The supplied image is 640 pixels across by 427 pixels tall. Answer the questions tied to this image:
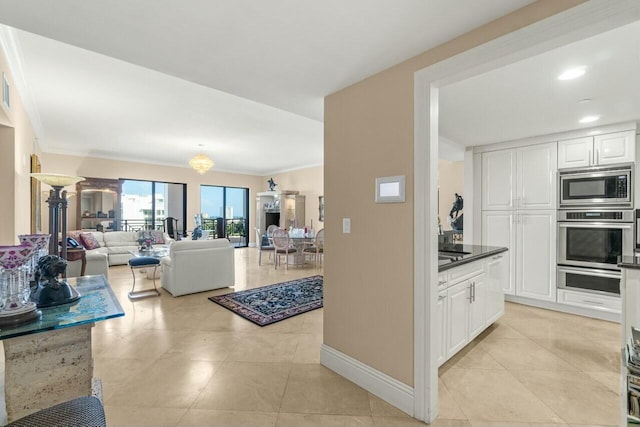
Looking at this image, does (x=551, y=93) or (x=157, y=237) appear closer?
(x=551, y=93)

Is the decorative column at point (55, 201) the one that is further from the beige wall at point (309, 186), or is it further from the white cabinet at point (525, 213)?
the beige wall at point (309, 186)

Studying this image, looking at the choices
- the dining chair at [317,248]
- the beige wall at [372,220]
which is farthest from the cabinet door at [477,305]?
the dining chair at [317,248]

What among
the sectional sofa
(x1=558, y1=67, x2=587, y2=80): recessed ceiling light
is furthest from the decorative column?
the sectional sofa

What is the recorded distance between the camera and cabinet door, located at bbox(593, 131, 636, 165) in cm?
324

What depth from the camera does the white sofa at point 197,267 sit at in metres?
4.30

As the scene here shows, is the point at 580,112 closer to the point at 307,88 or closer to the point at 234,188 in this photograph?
the point at 307,88

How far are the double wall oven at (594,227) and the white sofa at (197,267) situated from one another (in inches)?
192

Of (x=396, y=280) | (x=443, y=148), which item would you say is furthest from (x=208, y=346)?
(x=443, y=148)

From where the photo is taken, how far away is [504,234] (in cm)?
416

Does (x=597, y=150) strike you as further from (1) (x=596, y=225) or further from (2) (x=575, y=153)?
(1) (x=596, y=225)

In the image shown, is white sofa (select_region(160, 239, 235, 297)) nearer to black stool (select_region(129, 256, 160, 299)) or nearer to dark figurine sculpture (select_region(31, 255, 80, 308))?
black stool (select_region(129, 256, 160, 299))

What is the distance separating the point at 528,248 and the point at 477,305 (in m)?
1.92

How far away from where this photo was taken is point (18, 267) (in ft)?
4.28

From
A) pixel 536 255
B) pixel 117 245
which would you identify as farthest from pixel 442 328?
pixel 117 245
